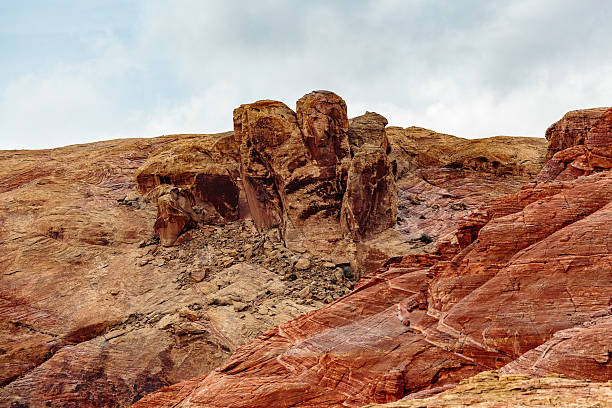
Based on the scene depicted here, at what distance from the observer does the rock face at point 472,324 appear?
37.9 feet

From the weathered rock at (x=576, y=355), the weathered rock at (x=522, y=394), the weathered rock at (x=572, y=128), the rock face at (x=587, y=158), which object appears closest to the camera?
the weathered rock at (x=522, y=394)

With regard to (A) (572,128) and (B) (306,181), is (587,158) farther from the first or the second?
(B) (306,181)

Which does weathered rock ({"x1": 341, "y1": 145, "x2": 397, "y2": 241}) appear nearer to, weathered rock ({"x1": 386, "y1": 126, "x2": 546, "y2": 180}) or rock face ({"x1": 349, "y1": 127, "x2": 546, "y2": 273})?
rock face ({"x1": 349, "y1": 127, "x2": 546, "y2": 273})

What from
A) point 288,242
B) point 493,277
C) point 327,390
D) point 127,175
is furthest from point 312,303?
point 127,175

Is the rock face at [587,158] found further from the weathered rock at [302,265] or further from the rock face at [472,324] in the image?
the weathered rock at [302,265]

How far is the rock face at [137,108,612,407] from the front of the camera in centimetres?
1155

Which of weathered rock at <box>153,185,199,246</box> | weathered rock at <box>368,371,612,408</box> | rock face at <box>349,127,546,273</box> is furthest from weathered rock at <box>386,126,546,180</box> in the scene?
weathered rock at <box>368,371,612,408</box>

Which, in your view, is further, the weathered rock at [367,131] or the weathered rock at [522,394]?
the weathered rock at [367,131]

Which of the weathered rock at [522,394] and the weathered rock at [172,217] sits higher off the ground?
the weathered rock at [172,217]

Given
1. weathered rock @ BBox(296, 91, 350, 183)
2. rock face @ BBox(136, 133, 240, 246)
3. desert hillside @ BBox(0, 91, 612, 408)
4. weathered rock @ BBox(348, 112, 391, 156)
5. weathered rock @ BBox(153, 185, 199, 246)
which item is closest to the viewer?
desert hillside @ BBox(0, 91, 612, 408)

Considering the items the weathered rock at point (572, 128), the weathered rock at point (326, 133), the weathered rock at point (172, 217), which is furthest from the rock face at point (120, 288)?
the weathered rock at point (572, 128)

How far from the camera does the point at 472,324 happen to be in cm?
1298

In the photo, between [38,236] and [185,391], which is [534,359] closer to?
[185,391]

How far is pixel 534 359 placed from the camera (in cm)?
1017
